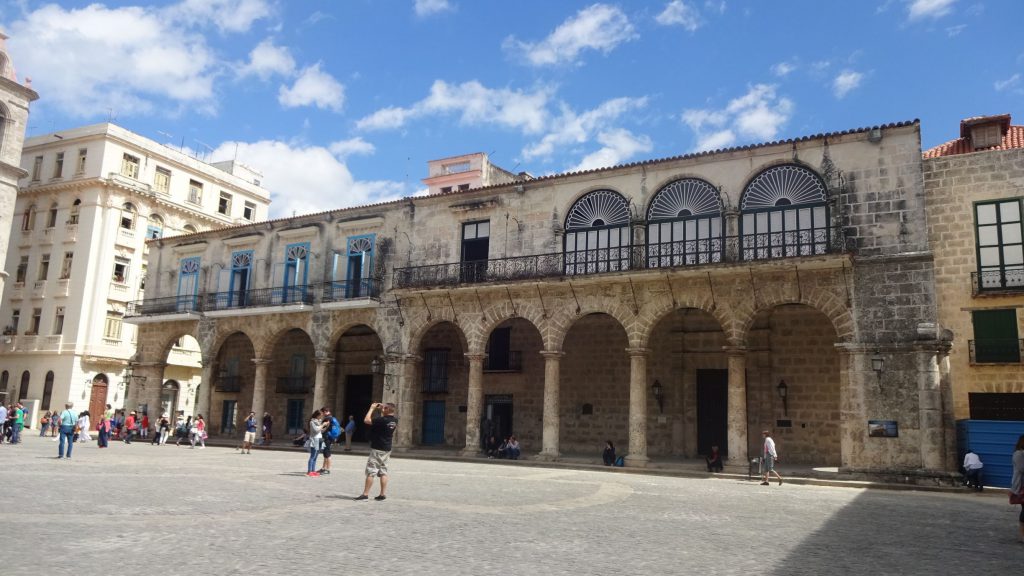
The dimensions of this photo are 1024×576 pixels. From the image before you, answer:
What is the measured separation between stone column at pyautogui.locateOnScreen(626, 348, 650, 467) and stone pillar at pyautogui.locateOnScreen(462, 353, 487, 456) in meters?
4.90

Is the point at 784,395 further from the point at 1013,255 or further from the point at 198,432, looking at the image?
the point at 198,432

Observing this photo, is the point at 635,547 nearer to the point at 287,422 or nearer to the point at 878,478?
the point at 878,478

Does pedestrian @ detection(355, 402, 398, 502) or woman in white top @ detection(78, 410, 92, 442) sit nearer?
pedestrian @ detection(355, 402, 398, 502)

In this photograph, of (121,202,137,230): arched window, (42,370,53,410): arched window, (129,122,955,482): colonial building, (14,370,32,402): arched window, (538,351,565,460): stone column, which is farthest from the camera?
(121,202,137,230): arched window

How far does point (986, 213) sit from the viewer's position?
19.8 meters

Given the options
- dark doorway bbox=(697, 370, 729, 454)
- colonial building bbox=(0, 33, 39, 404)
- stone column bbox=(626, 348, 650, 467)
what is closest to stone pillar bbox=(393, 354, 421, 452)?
stone column bbox=(626, 348, 650, 467)

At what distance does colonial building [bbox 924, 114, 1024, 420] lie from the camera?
19.1 metres

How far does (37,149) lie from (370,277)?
24515 mm

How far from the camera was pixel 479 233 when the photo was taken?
2431 cm

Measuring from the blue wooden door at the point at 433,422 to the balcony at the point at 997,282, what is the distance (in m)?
17.0

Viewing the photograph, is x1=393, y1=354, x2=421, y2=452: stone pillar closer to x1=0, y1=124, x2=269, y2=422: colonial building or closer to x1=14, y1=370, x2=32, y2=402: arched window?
x1=0, y1=124, x2=269, y2=422: colonial building

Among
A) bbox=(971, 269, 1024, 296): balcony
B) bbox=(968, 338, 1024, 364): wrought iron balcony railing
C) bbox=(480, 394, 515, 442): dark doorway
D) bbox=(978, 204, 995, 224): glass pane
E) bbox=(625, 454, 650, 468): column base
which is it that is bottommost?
bbox=(625, 454, 650, 468): column base

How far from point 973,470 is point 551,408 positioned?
1044cm

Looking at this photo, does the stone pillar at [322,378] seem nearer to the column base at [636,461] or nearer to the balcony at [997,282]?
the column base at [636,461]
